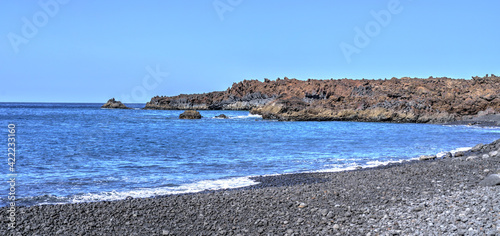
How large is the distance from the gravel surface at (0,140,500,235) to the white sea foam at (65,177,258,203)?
48.8 inches

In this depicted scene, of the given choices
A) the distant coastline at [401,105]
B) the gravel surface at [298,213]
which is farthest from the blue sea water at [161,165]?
the distant coastline at [401,105]

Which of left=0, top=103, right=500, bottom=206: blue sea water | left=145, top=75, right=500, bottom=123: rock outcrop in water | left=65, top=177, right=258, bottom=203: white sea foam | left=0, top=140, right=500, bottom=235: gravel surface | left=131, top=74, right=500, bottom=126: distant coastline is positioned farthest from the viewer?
left=145, top=75, right=500, bottom=123: rock outcrop in water

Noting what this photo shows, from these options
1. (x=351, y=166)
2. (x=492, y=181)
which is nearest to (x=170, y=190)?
(x=351, y=166)

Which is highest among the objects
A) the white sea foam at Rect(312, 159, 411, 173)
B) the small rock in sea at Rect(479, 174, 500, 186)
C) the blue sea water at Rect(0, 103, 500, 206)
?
the small rock in sea at Rect(479, 174, 500, 186)

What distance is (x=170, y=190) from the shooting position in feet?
43.2

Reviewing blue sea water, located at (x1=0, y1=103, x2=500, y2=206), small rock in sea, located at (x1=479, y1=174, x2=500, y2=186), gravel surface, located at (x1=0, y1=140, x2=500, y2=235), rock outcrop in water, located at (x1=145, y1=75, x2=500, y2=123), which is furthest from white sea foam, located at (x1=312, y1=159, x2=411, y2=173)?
rock outcrop in water, located at (x1=145, y1=75, x2=500, y2=123)

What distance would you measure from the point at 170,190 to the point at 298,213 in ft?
16.8

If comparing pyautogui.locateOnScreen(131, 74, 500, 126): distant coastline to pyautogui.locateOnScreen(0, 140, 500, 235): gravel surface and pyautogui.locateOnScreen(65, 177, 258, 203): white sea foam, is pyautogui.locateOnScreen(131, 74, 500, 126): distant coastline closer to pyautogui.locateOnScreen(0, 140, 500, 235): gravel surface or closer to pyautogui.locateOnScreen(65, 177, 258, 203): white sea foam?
pyautogui.locateOnScreen(65, 177, 258, 203): white sea foam

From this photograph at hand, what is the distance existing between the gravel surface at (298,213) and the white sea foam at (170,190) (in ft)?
4.06

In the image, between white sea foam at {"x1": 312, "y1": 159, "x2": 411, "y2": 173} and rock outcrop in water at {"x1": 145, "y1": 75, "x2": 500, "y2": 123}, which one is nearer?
white sea foam at {"x1": 312, "y1": 159, "x2": 411, "y2": 173}

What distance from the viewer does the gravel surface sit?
7.89 m

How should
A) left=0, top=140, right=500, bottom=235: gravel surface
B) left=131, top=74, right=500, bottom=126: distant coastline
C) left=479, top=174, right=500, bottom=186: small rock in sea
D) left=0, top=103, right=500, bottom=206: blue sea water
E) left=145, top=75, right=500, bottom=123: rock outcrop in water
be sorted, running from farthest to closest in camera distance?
left=145, top=75, right=500, bottom=123: rock outcrop in water
left=131, top=74, right=500, bottom=126: distant coastline
left=0, top=103, right=500, bottom=206: blue sea water
left=479, top=174, right=500, bottom=186: small rock in sea
left=0, top=140, right=500, bottom=235: gravel surface

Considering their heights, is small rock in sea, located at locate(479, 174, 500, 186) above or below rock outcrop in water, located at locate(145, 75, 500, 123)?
below

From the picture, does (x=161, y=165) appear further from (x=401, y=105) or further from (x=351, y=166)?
(x=401, y=105)
